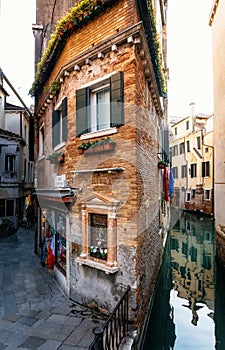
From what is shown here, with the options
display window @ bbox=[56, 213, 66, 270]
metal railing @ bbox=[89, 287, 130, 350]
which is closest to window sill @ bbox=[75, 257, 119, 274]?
metal railing @ bbox=[89, 287, 130, 350]

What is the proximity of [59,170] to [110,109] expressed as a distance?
288cm

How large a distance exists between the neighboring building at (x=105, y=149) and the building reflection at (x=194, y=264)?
3669 millimetres

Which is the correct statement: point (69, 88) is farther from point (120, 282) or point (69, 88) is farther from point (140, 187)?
point (120, 282)

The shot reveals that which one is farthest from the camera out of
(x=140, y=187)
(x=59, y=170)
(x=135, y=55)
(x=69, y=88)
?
(x=59, y=170)

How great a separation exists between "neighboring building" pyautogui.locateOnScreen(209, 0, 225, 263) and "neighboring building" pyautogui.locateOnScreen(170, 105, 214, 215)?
41.0ft

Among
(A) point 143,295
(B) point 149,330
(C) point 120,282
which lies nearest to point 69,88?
(C) point 120,282

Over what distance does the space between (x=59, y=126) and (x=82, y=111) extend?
203 centimetres

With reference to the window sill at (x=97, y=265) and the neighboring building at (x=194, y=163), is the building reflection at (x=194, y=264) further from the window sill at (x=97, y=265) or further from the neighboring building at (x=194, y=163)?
the neighboring building at (x=194, y=163)

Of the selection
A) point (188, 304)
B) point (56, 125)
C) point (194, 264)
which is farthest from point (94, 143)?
point (194, 264)

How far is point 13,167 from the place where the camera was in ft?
57.0

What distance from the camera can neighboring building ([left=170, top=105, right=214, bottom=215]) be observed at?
26.7 meters

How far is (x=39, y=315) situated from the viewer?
20.0 ft

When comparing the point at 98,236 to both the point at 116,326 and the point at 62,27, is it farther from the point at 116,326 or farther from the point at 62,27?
the point at 62,27

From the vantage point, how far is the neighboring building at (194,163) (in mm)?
26703
